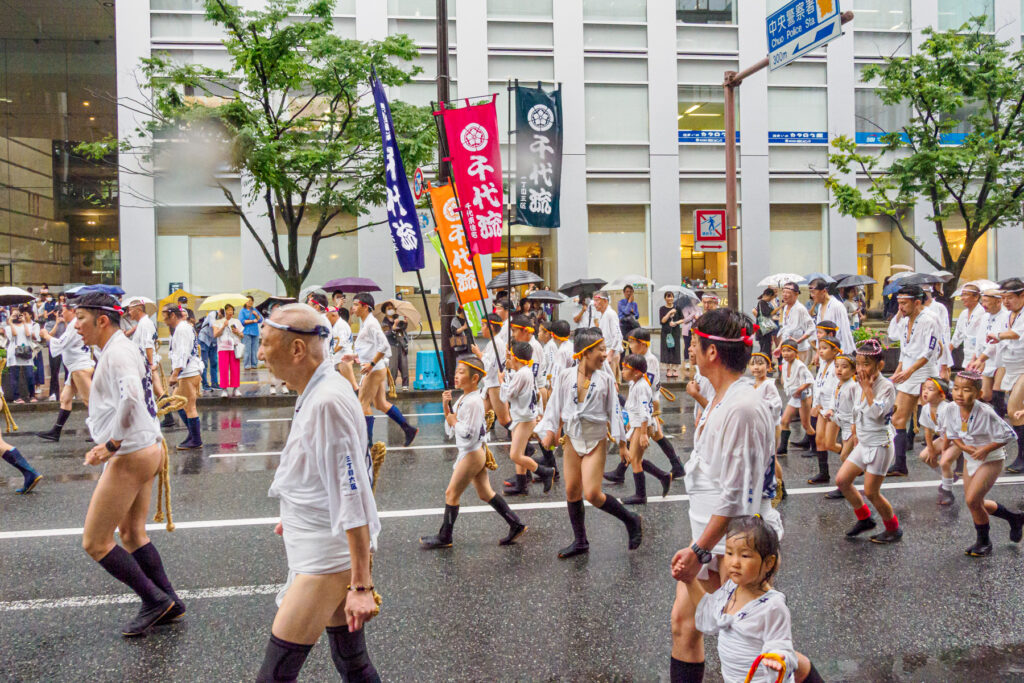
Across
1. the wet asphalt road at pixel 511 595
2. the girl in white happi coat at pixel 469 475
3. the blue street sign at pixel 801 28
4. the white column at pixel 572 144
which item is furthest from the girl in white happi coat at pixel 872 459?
the white column at pixel 572 144

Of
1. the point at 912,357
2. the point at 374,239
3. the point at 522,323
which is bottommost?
the point at 912,357

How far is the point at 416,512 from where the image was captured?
751 centimetres

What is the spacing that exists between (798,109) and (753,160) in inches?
95.1

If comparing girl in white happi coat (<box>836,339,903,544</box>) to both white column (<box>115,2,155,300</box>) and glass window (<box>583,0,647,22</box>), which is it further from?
glass window (<box>583,0,647,22</box>)

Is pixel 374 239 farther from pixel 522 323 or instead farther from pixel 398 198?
pixel 522 323

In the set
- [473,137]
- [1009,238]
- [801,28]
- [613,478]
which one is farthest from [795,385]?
[1009,238]

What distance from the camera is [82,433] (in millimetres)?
11961

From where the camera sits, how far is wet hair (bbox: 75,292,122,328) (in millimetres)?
5133

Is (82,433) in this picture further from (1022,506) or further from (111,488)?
(1022,506)

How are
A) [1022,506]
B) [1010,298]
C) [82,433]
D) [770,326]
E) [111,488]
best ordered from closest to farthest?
[111,488], [1022,506], [1010,298], [82,433], [770,326]

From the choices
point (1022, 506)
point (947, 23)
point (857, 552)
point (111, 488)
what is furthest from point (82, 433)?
point (947, 23)

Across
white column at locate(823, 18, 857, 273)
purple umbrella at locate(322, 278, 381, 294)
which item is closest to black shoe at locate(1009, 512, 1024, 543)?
purple umbrella at locate(322, 278, 381, 294)

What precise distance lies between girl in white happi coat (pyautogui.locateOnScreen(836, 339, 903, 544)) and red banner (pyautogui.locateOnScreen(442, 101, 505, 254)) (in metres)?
4.62

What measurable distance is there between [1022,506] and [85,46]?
3375cm
